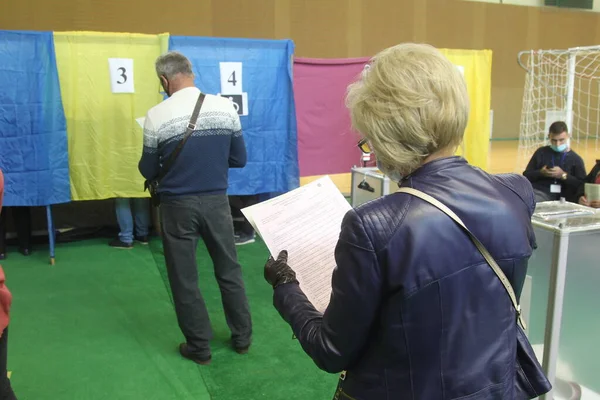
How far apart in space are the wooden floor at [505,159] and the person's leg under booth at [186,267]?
4.02m

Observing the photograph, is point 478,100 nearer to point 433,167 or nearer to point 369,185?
point 369,185

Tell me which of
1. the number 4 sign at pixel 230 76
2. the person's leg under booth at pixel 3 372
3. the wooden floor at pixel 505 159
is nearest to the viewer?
the person's leg under booth at pixel 3 372

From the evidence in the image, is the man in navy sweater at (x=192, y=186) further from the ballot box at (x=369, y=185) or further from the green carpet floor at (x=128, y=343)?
the ballot box at (x=369, y=185)

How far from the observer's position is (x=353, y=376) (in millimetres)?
963

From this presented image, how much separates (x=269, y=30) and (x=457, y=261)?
30.9 ft

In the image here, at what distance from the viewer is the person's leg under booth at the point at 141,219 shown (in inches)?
186

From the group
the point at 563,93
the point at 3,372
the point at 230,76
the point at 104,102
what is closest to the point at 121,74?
the point at 104,102

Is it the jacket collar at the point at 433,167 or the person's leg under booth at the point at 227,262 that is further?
the person's leg under booth at the point at 227,262

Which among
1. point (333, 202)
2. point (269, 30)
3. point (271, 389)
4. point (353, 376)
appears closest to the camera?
point (353, 376)

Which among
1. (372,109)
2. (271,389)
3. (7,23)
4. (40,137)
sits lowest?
(271,389)

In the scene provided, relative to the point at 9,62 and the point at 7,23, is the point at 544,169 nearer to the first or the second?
the point at 9,62

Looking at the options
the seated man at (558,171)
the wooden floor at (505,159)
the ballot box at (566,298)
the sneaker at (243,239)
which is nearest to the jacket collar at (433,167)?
the ballot box at (566,298)

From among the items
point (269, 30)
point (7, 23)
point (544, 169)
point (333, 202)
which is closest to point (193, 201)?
point (333, 202)

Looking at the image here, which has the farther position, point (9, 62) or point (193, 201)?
point (9, 62)
